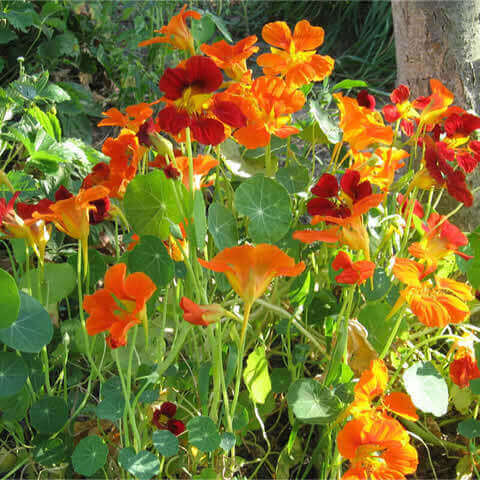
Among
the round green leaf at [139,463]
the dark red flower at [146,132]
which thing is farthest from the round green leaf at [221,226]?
the round green leaf at [139,463]

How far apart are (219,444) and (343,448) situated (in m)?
0.19

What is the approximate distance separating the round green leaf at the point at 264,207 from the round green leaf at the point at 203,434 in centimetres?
33

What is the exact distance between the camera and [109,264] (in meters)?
1.41

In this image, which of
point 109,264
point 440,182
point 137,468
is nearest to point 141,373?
point 137,468

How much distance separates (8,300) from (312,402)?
530 millimetres

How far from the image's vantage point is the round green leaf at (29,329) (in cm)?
91

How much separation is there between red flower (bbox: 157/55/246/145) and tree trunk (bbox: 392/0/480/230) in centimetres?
86

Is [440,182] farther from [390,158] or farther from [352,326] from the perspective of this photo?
[352,326]

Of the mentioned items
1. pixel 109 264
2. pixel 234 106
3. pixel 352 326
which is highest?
pixel 234 106

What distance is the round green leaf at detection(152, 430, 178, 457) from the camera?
0.87m

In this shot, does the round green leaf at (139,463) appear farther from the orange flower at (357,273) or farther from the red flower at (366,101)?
the red flower at (366,101)

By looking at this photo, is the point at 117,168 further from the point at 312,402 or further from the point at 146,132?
the point at 312,402

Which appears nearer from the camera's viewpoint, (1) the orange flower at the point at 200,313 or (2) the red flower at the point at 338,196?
(1) the orange flower at the point at 200,313

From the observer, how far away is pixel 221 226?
1.04 m
